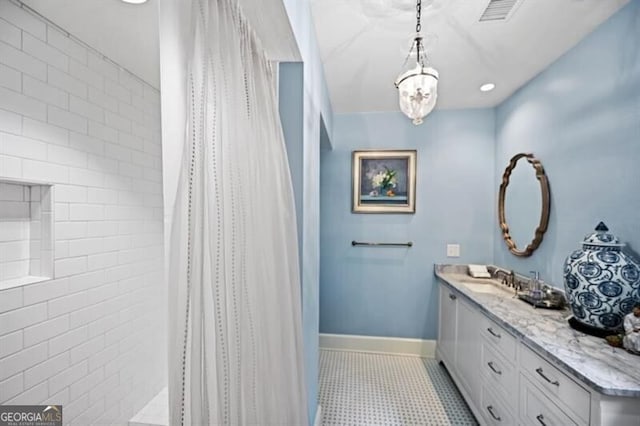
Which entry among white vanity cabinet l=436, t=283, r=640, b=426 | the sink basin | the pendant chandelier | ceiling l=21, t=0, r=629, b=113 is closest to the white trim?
white vanity cabinet l=436, t=283, r=640, b=426

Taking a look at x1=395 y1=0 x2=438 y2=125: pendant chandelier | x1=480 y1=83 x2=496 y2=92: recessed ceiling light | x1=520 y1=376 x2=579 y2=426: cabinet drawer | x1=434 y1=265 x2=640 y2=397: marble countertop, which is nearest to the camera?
x1=434 y1=265 x2=640 y2=397: marble countertop

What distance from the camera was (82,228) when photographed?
1599 millimetres

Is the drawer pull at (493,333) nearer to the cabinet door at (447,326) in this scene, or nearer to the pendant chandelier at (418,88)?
the cabinet door at (447,326)

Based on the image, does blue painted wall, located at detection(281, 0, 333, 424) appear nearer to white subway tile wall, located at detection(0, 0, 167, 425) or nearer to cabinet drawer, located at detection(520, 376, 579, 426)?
cabinet drawer, located at detection(520, 376, 579, 426)

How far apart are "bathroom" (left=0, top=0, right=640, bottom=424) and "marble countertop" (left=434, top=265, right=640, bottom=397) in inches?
18.3

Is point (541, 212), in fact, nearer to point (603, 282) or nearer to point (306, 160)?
point (603, 282)

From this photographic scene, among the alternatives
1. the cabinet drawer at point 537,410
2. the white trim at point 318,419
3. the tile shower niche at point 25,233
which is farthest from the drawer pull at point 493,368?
the tile shower niche at point 25,233

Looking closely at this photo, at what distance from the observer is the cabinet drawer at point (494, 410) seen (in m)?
1.49

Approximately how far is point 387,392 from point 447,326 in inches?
30.5

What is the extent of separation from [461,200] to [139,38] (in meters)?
2.87

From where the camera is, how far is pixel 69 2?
1.23 meters

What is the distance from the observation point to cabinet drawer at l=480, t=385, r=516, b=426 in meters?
1.49

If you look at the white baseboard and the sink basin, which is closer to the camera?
the sink basin

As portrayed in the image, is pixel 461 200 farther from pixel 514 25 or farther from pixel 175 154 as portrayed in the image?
pixel 175 154
